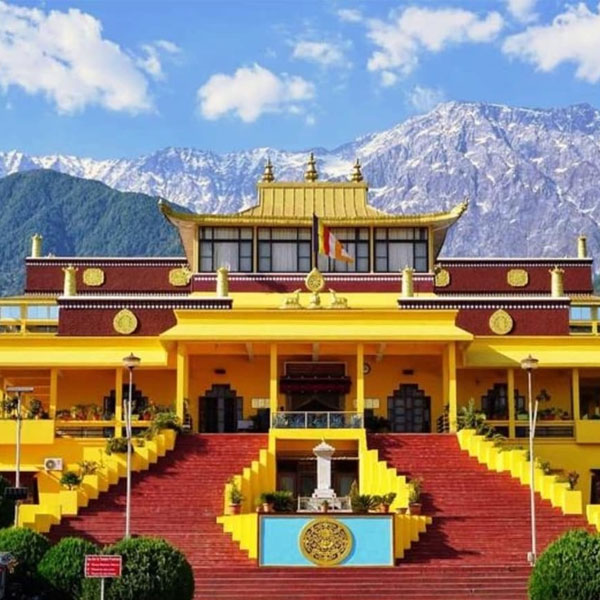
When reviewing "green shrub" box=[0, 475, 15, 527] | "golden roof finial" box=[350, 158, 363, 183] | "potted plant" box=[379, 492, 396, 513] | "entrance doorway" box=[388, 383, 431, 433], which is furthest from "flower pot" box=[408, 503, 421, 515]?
"golden roof finial" box=[350, 158, 363, 183]

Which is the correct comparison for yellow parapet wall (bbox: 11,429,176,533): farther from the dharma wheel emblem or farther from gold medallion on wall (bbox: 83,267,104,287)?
gold medallion on wall (bbox: 83,267,104,287)

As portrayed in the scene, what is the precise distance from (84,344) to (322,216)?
9.35 m

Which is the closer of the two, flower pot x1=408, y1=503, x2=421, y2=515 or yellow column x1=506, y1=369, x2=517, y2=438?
flower pot x1=408, y1=503, x2=421, y2=515

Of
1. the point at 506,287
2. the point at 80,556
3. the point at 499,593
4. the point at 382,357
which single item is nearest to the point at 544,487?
the point at 499,593

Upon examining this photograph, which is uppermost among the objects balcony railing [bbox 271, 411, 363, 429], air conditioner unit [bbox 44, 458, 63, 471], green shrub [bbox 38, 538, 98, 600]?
balcony railing [bbox 271, 411, 363, 429]

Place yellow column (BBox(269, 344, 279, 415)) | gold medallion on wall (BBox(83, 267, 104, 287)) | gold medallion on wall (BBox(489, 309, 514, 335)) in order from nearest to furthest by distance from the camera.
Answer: yellow column (BBox(269, 344, 279, 415))
gold medallion on wall (BBox(489, 309, 514, 335))
gold medallion on wall (BBox(83, 267, 104, 287))

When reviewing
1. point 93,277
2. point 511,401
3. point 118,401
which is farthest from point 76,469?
point 93,277

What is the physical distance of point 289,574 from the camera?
27.8 m

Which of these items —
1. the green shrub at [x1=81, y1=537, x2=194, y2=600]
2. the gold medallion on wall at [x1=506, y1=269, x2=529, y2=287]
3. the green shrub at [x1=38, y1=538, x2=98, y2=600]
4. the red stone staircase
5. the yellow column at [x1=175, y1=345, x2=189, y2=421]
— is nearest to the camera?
the green shrub at [x1=81, y1=537, x2=194, y2=600]

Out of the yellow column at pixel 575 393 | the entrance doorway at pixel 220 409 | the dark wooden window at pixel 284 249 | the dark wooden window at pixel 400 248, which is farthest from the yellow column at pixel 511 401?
the entrance doorway at pixel 220 409

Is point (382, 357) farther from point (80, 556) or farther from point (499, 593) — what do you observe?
point (80, 556)

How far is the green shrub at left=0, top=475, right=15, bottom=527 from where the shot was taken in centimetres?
3014

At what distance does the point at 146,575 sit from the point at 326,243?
20.6 metres

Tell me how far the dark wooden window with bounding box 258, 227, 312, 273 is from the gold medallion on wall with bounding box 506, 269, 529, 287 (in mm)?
10968
